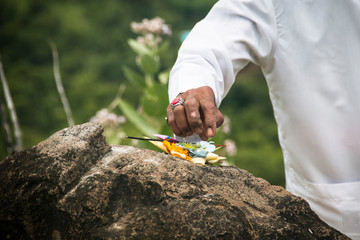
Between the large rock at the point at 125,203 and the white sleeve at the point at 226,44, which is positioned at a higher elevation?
the white sleeve at the point at 226,44

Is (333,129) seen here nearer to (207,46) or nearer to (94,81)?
(207,46)

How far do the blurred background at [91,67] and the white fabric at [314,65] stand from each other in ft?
6.14

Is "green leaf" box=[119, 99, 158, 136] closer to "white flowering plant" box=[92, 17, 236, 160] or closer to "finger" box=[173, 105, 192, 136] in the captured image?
"white flowering plant" box=[92, 17, 236, 160]

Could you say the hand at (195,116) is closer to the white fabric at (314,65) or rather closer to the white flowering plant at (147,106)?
the white fabric at (314,65)

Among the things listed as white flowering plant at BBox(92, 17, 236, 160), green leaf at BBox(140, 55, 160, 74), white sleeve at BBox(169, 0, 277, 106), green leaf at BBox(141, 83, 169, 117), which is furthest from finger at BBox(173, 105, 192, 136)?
green leaf at BBox(140, 55, 160, 74)

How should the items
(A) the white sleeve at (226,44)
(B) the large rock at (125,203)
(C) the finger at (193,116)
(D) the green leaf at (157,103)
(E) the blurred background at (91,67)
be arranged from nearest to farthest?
(B) the large rock at (125,203), (C) the finger at (193,116), (A) the white sleeve at (226,44), (D) the green leaf at (157,103), (E) the blurred background at (91,67)

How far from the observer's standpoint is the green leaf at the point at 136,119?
1.73 m

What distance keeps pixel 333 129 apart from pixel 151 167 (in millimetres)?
625

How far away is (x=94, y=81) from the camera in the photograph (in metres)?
3.43

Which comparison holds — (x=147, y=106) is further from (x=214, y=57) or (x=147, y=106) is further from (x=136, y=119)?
(x=214, y=57)

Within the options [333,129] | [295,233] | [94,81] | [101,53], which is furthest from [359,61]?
[101,53]

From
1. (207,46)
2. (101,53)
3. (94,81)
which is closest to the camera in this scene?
(207,46)

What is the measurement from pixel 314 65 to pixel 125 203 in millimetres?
724

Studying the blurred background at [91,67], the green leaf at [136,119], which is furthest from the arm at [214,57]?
the blurred background at [91,67]
